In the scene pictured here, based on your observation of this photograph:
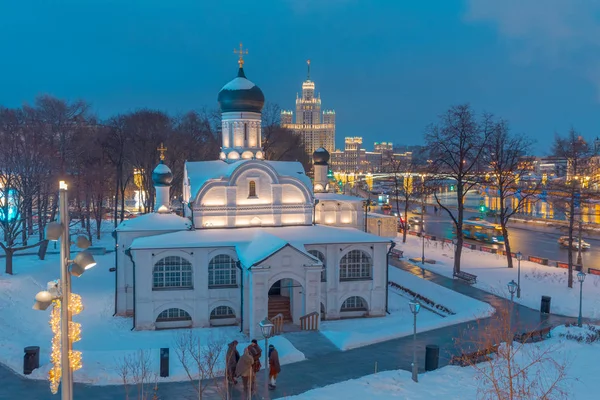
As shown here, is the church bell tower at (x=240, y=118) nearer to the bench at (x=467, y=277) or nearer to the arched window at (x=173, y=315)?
the arched window at (x=173, y=315)

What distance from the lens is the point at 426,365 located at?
14.8 metres

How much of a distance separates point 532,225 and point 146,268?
44.5 m

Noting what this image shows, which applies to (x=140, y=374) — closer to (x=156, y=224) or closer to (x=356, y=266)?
(x=156, y=224)

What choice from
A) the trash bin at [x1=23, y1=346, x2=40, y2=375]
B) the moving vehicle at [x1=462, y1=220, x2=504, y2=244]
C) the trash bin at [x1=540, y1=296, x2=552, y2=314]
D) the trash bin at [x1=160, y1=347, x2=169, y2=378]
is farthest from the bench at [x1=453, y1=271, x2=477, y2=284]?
the trash bin at [x1=23, y1=346, x2=40, y2=375]

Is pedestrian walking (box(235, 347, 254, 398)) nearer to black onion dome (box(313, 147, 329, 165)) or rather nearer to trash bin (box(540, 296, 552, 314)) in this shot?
trash bin (box(540, 296, 552, 314))

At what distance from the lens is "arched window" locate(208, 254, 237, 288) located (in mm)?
21031

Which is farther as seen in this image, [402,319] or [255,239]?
[255,239]

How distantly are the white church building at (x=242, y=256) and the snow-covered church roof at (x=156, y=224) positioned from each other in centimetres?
4

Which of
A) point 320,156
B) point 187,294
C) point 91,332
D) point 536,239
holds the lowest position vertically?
point 91,332

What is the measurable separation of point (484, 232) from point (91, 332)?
111 ft

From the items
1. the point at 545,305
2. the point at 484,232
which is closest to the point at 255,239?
the point at 545,305

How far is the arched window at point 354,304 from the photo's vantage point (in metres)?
22.0

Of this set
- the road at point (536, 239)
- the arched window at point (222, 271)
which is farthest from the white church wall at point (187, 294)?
the road at point (536, 239)

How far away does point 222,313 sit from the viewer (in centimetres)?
2112
